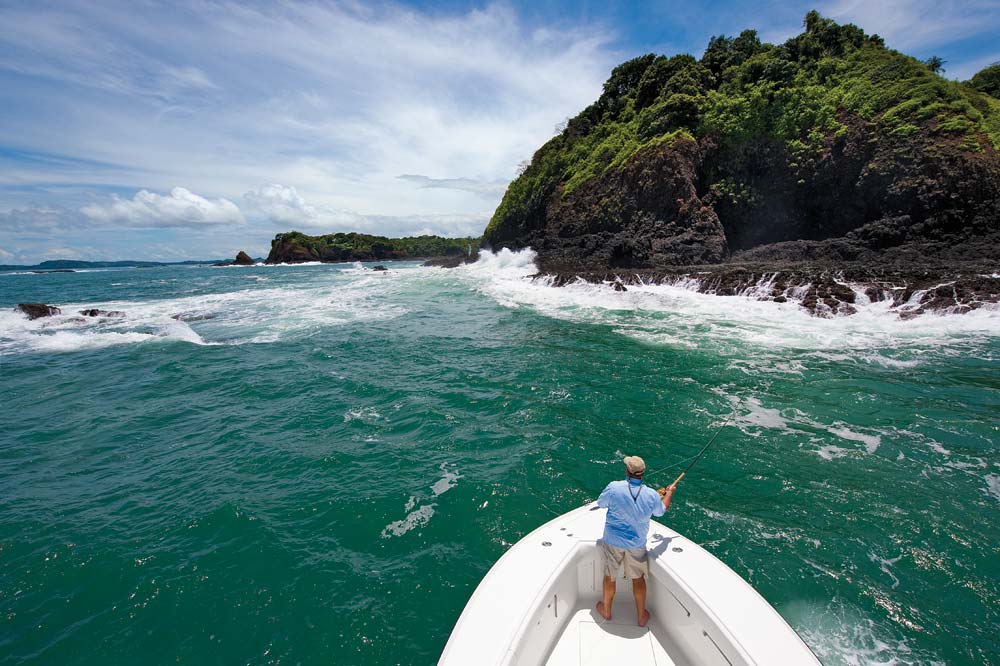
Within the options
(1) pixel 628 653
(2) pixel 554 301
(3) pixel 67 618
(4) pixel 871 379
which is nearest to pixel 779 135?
(2) pixel 554 301

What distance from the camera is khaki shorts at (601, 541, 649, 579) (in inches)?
156

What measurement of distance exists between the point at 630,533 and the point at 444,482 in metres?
3.79

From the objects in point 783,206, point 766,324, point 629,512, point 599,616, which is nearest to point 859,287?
point 766,324

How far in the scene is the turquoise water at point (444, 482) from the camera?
174 inches

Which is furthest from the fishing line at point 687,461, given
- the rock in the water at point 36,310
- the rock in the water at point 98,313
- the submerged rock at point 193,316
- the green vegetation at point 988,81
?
the green vegetation at point 988,81

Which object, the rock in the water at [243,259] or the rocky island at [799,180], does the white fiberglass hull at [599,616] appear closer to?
the rocky island at [799,180]

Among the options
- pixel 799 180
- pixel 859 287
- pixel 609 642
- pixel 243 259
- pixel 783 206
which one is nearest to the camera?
pixel 609 642

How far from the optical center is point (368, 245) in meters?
134

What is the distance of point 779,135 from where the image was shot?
98.5 ft

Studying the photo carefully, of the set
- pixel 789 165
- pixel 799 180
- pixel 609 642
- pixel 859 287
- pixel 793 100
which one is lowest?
pixel 609 642

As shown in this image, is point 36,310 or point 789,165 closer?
point 36,310

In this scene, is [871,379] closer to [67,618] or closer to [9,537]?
[67,618]

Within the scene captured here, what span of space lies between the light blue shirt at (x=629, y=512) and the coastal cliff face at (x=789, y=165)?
27.8m

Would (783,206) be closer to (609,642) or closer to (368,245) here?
(609,642)
